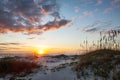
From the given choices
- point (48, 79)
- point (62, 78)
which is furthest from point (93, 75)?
point (48, 79)

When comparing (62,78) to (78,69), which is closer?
(62,78)

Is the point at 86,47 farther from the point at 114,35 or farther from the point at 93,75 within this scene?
the point at 93,75

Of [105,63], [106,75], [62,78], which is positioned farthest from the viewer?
[105,63]

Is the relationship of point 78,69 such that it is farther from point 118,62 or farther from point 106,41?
point 106,41

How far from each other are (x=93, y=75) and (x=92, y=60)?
5.72 ft

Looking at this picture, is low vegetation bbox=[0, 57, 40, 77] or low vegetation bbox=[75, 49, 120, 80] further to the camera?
low vegetation bbox=[0, 57, 40, 77]

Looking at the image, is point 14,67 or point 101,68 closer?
point 101,68

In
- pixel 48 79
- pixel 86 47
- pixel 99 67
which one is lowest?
pixel 48 79

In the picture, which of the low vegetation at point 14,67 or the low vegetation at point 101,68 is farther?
the low vegetation at point 14,67

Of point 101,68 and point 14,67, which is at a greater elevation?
point 101,68

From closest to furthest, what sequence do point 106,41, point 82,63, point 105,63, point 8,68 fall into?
point 105,63, point 82,63, point 106,41, point 8,68

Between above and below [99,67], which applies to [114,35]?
above

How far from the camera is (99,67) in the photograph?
9.96 metres

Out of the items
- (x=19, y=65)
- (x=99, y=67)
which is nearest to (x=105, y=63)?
(x=99, y=67)
